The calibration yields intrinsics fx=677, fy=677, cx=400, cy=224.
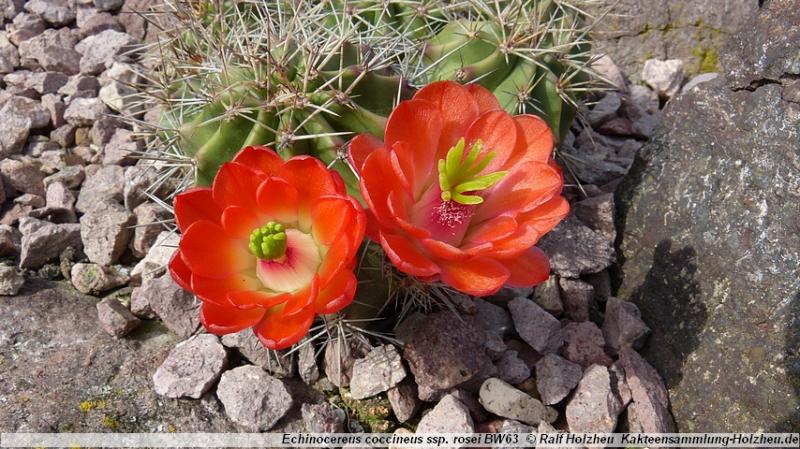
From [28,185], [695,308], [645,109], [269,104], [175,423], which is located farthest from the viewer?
[645,109]

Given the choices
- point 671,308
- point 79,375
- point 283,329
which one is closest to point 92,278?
point 79,375

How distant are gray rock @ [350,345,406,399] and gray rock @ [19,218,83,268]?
127 centimetres

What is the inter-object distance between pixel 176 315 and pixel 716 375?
5.67 ft

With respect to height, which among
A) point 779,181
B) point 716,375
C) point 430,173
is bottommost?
point 716,375

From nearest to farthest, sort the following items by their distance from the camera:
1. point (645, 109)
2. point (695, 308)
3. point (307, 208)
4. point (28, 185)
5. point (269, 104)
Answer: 1. point (307, 208)
2. point (269, 104)
3. point (695, 308)
4. point (28, 185)
5. point (645, 109)

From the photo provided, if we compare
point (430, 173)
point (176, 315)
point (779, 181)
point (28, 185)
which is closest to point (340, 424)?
point (176, 315)

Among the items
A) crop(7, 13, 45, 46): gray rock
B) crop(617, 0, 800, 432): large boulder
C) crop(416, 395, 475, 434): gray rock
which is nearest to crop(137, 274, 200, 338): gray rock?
crop(416, 395, 475, 434): gray rock

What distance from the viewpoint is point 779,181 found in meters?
2.09

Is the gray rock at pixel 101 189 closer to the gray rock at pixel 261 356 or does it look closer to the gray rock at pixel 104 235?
the gray rock at pixel 104 235

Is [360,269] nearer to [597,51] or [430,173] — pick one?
[430,173]

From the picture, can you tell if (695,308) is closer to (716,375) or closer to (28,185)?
(716,375)

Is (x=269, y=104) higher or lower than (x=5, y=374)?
higher

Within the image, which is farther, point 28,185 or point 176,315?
point 28,185

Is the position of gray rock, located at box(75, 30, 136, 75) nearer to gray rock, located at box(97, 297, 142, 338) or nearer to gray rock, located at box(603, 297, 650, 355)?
gray rock, located at box(97, 297, 142, 338)
